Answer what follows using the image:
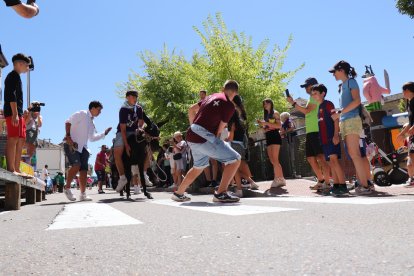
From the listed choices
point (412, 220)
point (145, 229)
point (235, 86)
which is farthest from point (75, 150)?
point (412, 220)

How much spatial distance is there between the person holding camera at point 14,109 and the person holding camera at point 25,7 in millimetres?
3329

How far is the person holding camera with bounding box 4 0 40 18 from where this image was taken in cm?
320

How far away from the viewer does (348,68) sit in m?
6.62

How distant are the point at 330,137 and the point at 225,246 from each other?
4.94m

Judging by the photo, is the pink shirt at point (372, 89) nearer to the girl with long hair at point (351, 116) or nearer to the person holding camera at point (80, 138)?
the girl with long hair at point (351, 116)

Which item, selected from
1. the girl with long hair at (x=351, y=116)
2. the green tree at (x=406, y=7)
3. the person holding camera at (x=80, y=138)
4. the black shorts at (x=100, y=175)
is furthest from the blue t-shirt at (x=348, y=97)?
the green tree at (x=406, y=7)

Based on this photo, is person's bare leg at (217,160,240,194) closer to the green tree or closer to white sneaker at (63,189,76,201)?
white sneaker at (63,189,76,201)

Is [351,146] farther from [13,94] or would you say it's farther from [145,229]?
[13,94]

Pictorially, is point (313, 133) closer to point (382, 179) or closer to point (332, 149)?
point (332, 149)

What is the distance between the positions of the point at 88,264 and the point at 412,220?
234 centimetres

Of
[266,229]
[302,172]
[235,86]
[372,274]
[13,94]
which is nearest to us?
[372,274]

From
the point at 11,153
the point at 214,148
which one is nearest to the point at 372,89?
the point at 214,148

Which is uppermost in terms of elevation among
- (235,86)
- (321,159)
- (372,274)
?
(235,86)

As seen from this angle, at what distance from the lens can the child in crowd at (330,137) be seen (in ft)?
21.7
